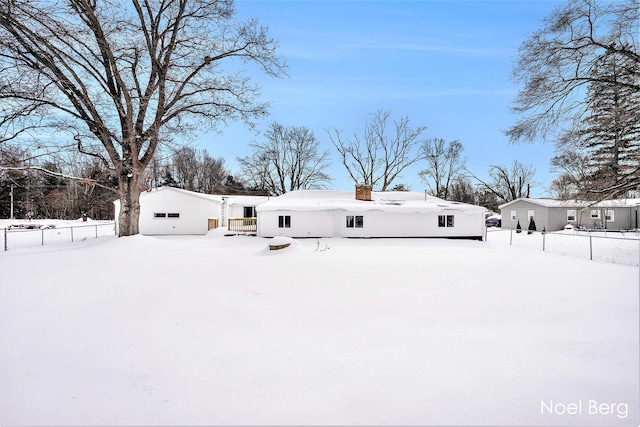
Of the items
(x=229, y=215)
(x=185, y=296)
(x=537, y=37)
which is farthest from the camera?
(x=229, y=215)

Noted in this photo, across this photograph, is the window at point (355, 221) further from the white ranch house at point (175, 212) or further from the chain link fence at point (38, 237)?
the chain link fence at point (38, 237)

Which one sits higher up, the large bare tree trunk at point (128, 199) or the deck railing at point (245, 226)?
the large bare tree trunk at point (128, 199)

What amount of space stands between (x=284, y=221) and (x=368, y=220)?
4987 mm

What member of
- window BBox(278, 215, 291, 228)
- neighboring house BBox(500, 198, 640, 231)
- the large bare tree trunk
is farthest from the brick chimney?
neighboring house BBox(500, 198, 640, 231)

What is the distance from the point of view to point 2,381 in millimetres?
3168

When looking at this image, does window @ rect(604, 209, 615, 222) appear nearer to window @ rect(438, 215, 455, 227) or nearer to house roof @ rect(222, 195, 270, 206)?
window @ rect(438, 215, 455, 227)

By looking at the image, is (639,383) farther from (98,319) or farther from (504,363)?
(98,319)

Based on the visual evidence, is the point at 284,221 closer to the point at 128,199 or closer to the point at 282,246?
the point at 282,246

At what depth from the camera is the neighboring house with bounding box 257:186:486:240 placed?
61.1 feet

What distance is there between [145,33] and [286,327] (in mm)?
14624

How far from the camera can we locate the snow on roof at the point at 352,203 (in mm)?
18984

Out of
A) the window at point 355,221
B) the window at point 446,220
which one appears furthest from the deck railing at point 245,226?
the window at point 446,220

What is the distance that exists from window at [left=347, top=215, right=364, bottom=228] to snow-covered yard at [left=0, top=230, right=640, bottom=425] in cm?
1117

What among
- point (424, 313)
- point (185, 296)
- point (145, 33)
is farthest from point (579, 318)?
point (145, 33)
